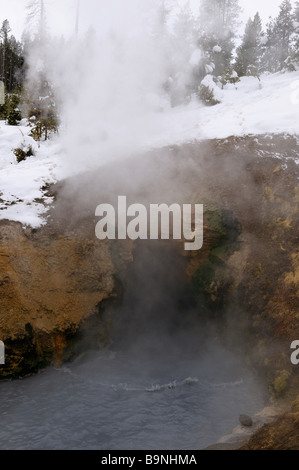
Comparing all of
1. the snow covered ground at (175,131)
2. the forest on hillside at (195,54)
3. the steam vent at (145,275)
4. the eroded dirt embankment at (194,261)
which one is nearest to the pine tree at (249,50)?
the forest on hillside at (195,54)

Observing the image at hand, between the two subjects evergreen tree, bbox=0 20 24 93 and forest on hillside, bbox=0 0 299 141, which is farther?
evergreen tree, bbox=0 20 24 93

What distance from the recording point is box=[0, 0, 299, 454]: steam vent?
4832 millimetres

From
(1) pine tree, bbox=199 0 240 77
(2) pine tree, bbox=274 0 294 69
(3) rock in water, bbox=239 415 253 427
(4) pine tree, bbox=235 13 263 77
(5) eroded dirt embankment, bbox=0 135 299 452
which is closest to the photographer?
(3) rock in water, bbox=239 415 253 427

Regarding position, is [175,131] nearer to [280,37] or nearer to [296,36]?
[296,36]

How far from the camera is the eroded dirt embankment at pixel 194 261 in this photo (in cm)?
579

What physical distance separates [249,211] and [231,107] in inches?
211

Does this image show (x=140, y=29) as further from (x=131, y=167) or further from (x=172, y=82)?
(x=172, y=82)

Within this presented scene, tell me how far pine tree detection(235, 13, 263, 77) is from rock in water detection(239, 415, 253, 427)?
14.8 m

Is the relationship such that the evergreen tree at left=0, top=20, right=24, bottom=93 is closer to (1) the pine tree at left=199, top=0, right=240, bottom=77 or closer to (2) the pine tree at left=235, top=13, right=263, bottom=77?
(1) the pine tree at left=199, top=0, right=240, bottom=77

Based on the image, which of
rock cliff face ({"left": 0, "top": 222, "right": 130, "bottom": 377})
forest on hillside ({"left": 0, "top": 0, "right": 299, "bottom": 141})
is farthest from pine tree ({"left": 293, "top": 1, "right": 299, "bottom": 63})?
rock cliff face ({"left": 0, "top": 222, "right": 130, "bottom": 377})

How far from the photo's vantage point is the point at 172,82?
14391 millimetres

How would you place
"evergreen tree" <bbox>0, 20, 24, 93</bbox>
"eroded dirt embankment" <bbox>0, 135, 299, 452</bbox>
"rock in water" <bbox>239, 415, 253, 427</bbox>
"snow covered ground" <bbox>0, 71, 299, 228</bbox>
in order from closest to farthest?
"rock in water" <bbox>239, 415, 253, 427</bbox> < "eroded dirt embankment" <bbox>0, 135, 299, 452</bbox> < "snow covered ground" <bbox>0, 71, 299, 228</bbox> < "evergreen tree" <bbox>0, 20, 24, 93</bbox>

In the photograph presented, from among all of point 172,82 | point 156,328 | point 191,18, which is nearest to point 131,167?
point 156,328

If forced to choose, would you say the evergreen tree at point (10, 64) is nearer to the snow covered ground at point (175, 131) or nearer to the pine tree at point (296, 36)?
the snow covered ground at point (175, 131)
